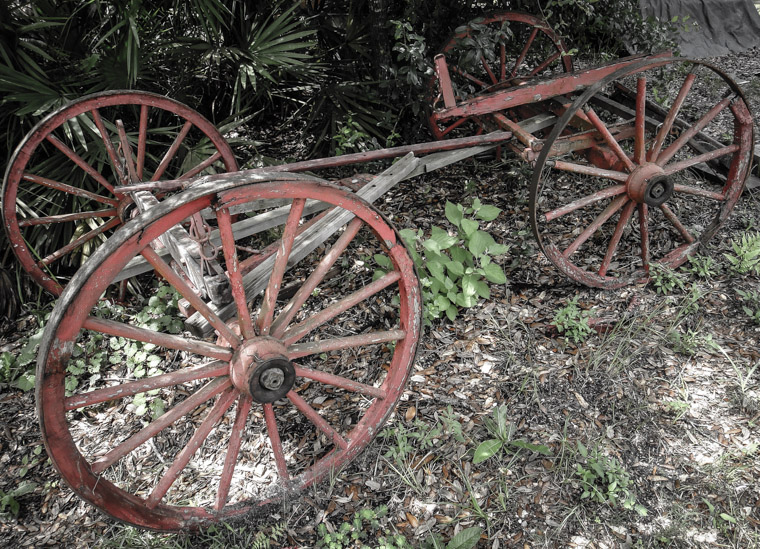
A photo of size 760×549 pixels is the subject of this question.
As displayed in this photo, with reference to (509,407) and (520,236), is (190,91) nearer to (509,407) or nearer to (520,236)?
(520,236)

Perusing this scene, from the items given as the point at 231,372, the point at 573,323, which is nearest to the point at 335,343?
the point at 231,372

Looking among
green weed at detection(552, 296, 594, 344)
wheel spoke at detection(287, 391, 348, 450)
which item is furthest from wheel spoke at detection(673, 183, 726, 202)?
wheel spoke at detection(287, 391, 348, 450)

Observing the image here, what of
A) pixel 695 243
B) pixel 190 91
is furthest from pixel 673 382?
pixel 190 91

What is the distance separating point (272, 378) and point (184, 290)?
425mm

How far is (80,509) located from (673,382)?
275 cm

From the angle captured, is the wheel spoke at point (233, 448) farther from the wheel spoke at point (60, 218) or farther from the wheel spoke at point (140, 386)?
the wheel spoke at point (60, 218)

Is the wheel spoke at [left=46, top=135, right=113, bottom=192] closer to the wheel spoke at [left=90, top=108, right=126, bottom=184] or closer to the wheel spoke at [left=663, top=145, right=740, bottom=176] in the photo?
the wheel spoke at [left=90, top=108, right=126, bottom=184]

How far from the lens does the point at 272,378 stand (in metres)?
1.83

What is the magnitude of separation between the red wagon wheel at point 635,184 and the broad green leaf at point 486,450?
1063mm

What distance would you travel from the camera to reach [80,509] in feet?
7.37

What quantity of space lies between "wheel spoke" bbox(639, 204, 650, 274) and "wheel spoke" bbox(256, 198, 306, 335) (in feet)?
6.65

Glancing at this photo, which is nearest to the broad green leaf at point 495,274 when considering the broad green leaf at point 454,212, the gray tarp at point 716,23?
the broad green leaf at point 454,212

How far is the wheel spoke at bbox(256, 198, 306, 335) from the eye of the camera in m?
1.78

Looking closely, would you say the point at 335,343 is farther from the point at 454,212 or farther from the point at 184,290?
the point at 454,212
